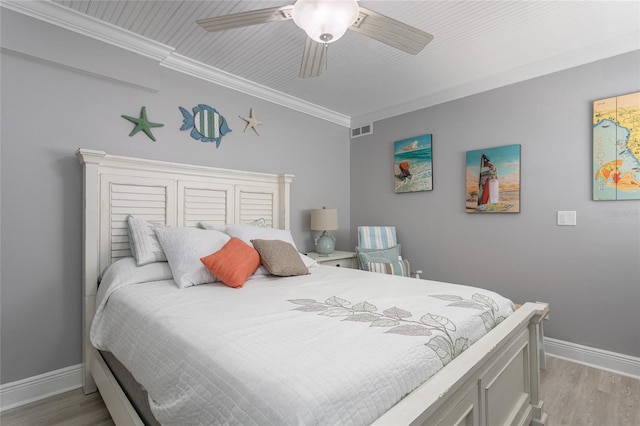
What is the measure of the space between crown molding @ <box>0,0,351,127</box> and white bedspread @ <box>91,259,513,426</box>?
66.0 inches

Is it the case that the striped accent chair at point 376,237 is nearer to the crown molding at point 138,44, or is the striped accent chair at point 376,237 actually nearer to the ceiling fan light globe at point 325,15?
the crown molding at point 138,44

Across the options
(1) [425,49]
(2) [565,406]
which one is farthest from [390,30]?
(2) [565,406]

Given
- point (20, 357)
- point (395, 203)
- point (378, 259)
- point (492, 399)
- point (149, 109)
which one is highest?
point (149, 109)

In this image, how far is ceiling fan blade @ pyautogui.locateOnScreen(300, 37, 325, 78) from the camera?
174cm

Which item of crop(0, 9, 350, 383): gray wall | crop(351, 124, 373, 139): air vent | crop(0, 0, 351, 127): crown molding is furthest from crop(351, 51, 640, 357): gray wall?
crop(0, 9, 350, 383): gray wall

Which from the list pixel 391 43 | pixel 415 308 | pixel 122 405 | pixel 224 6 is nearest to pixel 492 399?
pixel 415 308

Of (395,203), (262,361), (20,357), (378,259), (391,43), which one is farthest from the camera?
(395,203)

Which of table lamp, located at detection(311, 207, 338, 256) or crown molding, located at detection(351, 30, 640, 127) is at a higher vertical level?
crown molding, located at detection(351, 30, 640, 127)

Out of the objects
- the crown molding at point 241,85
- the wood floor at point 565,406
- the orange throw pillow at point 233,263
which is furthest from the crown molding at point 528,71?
the orange throw pillow at point 233,263

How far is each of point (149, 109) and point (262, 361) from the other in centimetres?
238

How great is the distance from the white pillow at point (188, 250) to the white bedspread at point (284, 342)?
0.27 feet

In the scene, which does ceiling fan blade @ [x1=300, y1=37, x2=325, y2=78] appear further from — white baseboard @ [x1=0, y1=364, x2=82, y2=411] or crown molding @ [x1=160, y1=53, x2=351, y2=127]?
white baseboard @ [x1=0, y1=364, x2=82, y2=411]

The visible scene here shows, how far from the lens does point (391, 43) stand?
1.70 metres

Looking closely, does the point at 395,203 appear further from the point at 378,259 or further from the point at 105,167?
the point at 105,167
